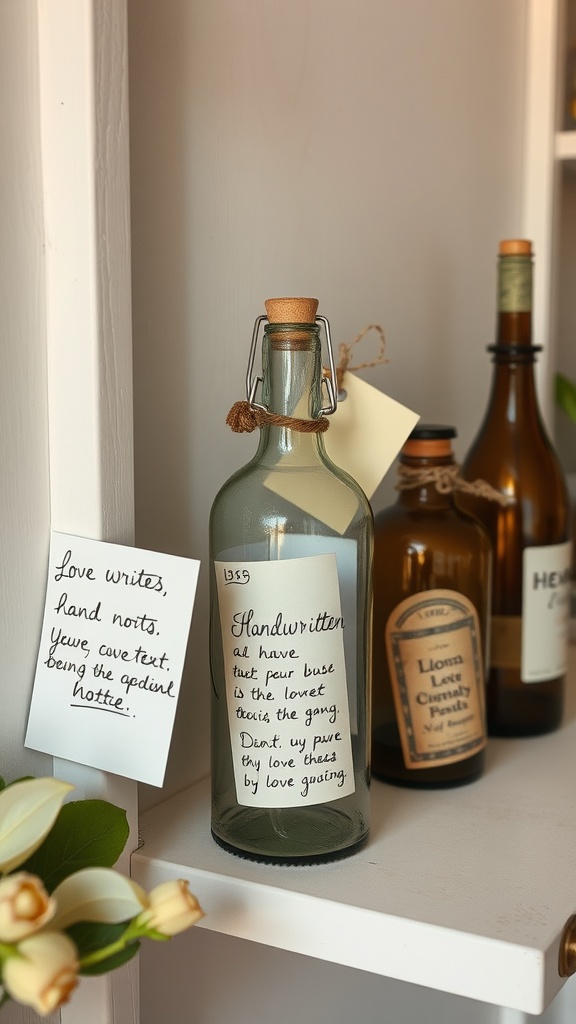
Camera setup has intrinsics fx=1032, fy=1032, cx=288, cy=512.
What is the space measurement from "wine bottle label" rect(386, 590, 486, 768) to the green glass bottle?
99 millimetres

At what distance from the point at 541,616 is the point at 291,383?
367 mm

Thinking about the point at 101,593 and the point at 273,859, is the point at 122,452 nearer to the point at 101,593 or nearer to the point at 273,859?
the point at 101,593

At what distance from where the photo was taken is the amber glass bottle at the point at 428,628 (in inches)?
25.9

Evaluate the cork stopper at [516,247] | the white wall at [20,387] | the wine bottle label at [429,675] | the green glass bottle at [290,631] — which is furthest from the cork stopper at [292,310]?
the cork stopper at [516,247]

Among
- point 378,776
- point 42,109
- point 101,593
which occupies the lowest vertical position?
point 378,776

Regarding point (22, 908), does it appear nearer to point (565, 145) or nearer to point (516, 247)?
point (516, 247)

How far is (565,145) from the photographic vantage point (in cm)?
105

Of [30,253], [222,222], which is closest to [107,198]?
[30,253]

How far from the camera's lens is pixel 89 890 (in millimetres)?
398

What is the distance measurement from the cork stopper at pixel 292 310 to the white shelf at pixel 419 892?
0.28 metres

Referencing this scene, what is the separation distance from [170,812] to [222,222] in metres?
0.35

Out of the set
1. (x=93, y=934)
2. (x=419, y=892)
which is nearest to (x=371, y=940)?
(x=419, y=892)

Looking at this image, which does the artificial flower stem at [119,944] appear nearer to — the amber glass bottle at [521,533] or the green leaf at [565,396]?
the amber glass bottle at [521,533]

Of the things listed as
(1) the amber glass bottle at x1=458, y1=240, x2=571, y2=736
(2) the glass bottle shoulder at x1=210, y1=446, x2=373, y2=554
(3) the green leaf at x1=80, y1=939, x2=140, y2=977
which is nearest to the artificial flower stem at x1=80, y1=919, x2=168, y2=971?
(3) the green leaf at x1=80, y1=939, x2=140, y2=977
